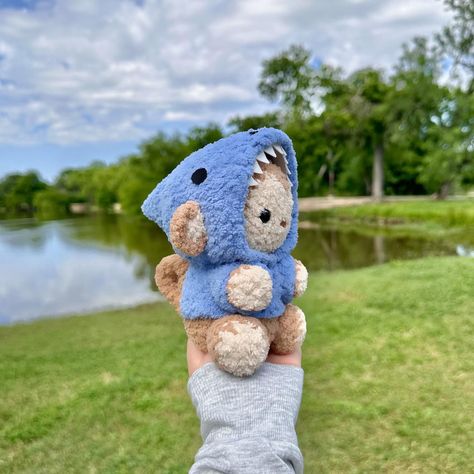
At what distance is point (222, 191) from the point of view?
1610mm

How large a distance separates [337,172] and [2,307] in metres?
26.1

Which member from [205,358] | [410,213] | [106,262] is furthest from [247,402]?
[410,213]

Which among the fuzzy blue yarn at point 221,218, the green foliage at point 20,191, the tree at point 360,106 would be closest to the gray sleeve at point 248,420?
the fuzzy blue yarn at point 221,218

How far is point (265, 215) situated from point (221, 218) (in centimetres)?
17

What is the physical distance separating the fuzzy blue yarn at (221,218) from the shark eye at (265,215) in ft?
0.26

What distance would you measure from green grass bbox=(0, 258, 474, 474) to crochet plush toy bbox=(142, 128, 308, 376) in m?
0.89

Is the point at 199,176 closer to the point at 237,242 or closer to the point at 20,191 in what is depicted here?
the point at 237,242

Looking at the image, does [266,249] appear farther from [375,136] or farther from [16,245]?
[375,136]

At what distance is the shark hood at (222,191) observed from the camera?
1.61 meters

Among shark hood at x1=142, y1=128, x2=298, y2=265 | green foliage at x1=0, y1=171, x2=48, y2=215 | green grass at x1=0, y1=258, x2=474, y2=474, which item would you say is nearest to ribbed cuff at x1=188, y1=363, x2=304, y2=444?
shark hood at x1=142, y1=128, x2=298, y2=265

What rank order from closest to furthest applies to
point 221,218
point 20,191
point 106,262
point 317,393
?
point 221,218 → point 317,393 → point 106,262 → point 20,191

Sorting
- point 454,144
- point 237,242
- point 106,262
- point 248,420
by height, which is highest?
point 454,144

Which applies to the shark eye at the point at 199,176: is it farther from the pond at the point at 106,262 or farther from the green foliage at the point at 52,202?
the green foliage at the point at 52,202

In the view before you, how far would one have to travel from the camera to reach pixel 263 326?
167 centimetres
